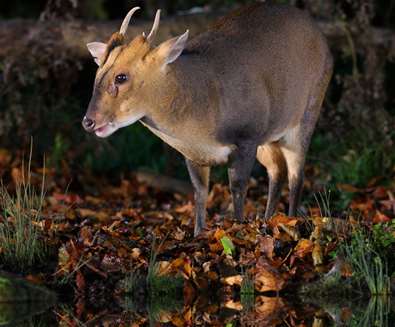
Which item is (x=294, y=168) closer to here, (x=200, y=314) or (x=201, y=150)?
(x=201, y=150)

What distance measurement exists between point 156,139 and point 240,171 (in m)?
5.83

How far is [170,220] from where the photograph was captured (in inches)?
453

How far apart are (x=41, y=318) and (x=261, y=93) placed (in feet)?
10.1

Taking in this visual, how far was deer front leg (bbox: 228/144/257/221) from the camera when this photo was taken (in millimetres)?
9953

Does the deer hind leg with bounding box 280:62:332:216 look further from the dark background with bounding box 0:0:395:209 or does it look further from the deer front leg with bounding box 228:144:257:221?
the dark background with bounding box 0:0:395:209

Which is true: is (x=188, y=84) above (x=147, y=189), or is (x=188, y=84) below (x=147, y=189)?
above

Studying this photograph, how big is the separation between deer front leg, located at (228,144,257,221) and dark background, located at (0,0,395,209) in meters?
2.63

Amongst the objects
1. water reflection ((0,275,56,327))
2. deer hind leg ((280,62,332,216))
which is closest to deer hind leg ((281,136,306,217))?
deer hind leg ((280,62,332,216))

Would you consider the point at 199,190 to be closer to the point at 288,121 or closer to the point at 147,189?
the point at 288,121

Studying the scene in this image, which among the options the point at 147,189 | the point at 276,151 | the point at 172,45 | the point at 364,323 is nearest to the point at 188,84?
the point at 172,45

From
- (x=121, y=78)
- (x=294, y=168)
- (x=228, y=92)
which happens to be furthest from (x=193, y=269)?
(x=294, y=168)

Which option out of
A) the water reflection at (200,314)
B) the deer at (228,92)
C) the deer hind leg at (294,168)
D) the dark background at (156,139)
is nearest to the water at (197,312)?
the water reflection at (200,314)

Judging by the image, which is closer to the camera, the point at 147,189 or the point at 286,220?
the point at 286,220

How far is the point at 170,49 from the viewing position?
9.34 meters
